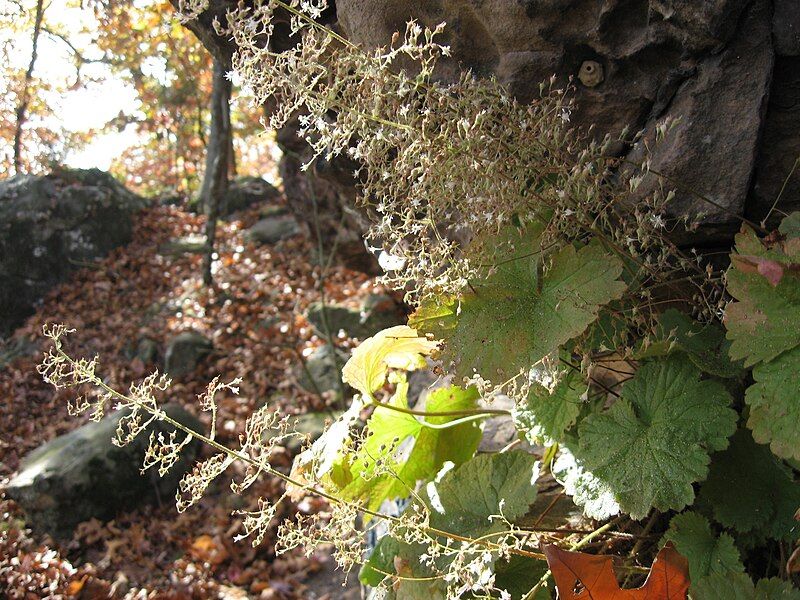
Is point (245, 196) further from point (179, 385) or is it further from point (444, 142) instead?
point (444, 142)

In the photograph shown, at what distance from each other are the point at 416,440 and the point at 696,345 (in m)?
0.89

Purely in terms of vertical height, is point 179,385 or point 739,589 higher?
point 739,589

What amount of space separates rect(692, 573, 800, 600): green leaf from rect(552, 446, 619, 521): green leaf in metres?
0.20

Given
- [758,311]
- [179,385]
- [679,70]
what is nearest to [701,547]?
[758,311]

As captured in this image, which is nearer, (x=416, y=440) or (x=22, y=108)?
(x=416, y=440)

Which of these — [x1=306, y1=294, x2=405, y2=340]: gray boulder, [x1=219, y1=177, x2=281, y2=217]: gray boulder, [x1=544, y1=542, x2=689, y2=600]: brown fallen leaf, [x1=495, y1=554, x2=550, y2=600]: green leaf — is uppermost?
[x1=219, y1=177, x2=281, y2=217]: gray boulder

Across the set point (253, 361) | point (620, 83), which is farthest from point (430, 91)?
point (253, 361)

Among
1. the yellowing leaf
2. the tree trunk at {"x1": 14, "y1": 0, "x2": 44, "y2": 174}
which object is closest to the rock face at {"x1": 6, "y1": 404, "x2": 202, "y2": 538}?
the yellowing leaf

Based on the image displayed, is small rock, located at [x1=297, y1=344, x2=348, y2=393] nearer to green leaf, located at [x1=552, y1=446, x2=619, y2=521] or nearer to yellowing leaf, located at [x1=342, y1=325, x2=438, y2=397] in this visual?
yellowing leaf, located at [x1=342, y1=325, x2=438, y2=397]

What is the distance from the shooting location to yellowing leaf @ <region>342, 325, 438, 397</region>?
176 cm

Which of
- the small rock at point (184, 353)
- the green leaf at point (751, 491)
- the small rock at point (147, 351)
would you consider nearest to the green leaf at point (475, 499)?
the green leaf at point (751, 491)

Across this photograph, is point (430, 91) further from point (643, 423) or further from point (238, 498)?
point (238, 498)

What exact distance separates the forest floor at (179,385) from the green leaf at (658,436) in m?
3.06

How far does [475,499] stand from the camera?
5.34ft
